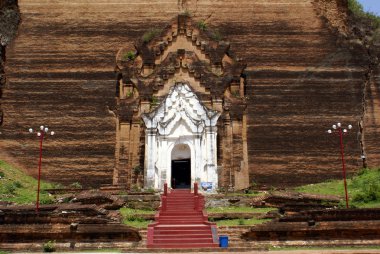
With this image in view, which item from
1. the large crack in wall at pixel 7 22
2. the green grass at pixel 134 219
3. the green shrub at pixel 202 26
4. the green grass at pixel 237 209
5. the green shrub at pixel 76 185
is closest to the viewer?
the green grass at pixel 134 219

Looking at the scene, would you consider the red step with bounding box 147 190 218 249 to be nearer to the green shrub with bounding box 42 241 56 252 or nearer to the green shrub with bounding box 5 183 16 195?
the green shrub with bounding box 42 241 56 252

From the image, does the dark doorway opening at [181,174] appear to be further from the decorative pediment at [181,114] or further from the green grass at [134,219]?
the green grass at [134,219]

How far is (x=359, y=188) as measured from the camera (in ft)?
81.9

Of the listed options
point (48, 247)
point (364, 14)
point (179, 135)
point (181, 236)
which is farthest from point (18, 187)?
point (364, 14)

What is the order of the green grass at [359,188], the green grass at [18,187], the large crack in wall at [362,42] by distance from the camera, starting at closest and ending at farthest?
the green grass at [359,188], the green grass at [18,187], the large crack in wall at [362,42]

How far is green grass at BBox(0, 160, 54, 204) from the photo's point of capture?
958 inches

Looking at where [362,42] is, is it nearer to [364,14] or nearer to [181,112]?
[364,14]

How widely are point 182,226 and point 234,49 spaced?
16.3m

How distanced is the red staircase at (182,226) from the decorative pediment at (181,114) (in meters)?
5.48

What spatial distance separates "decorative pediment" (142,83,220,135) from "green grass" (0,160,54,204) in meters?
6.67

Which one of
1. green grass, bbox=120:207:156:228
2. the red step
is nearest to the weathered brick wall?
green grass, bbox=120:207:156:228

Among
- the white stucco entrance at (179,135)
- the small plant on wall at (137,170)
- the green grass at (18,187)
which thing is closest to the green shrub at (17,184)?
the green grass at (18,187)

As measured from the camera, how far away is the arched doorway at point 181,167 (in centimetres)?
2722

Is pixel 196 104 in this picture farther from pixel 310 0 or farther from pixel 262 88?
pixel 310 0
